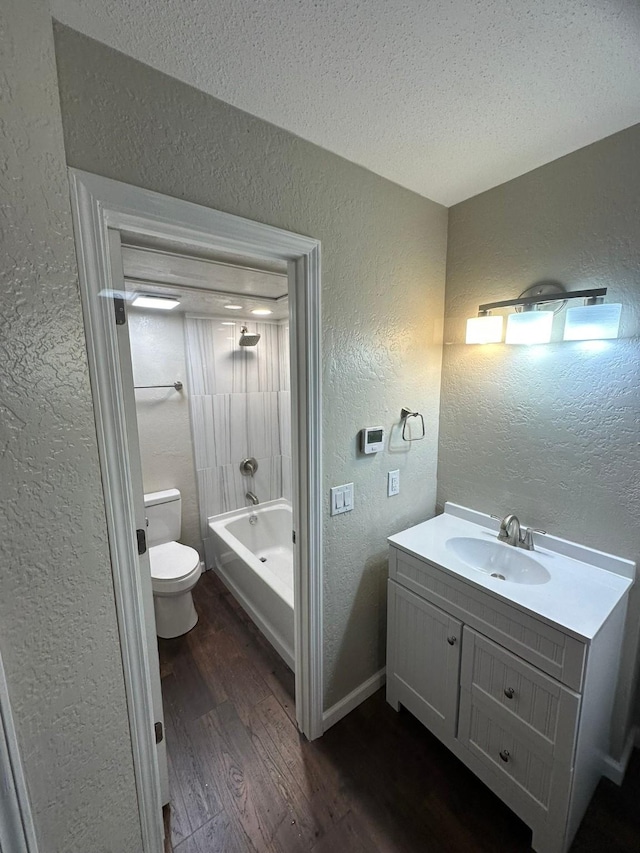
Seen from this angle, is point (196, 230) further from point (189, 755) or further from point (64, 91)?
point (189, 755)

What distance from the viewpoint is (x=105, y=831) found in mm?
920

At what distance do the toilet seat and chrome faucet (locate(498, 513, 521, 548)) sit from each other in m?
1.85

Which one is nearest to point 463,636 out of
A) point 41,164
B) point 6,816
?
point 6,816

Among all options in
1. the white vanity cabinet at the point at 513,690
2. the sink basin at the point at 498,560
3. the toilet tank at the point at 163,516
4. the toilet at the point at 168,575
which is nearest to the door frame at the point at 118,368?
the white vanity cabinet at the point at 513,690

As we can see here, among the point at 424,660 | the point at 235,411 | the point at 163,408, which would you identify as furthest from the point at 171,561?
the point at 424,660

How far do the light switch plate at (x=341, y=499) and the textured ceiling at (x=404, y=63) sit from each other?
133 centimetres

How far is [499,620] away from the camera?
1.24m

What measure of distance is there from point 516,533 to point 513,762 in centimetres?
81

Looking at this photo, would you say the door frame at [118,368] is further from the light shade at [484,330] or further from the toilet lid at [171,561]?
the toilet lid at [171,561]

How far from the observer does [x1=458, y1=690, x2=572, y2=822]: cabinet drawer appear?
3.69 feet

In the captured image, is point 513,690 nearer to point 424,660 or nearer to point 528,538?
point 424,660

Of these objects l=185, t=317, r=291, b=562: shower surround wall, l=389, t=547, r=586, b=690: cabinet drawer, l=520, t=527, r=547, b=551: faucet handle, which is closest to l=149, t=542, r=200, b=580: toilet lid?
l=185, t=317, r=291, b=562: shower surround wall

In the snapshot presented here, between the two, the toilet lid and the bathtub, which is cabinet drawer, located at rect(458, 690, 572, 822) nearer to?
the bathtub

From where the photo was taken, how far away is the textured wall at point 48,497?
2.31ft
